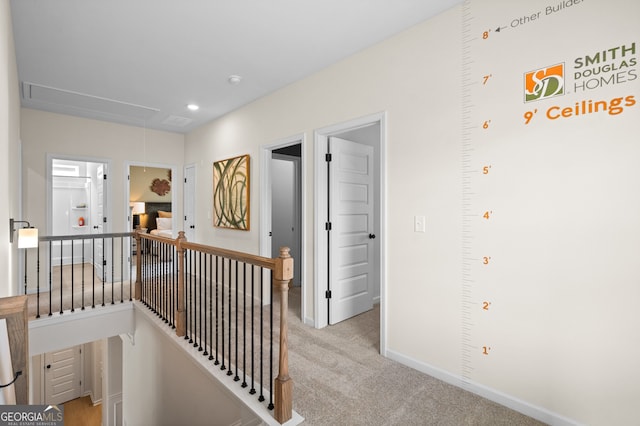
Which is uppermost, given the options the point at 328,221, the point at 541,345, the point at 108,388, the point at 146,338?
the point at 328,221

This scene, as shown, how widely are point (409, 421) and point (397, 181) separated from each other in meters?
1.68

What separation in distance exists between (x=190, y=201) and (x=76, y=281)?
2.12m

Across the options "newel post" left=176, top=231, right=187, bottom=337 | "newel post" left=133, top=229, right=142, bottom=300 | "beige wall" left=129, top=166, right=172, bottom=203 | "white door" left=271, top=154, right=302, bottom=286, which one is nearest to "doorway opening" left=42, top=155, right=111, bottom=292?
"beige wall" left=129, top=166, right=172, bottom=203

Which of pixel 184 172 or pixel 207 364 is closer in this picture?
pixel 207 364

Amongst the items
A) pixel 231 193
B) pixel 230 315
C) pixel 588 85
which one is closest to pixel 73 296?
pixel 231 193

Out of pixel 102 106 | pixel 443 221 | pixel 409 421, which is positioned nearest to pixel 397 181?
pixel 443 221

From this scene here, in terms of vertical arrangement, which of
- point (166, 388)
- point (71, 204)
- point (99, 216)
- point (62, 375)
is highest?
point (71, 204)

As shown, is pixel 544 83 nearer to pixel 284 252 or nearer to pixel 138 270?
pixel 284 252

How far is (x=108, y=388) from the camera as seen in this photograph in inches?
197

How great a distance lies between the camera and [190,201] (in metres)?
5.76

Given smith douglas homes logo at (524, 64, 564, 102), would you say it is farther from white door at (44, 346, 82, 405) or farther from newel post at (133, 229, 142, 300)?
white door at (44, 346, 82, 405)

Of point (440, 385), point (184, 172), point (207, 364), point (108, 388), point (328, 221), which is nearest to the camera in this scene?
point (440, 385)

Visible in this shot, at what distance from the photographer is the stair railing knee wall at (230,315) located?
1.85 m

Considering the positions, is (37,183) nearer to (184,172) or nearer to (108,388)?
(184,172)
